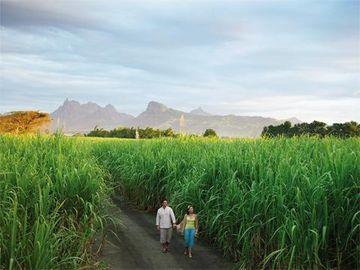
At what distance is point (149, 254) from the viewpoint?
10.4 metres

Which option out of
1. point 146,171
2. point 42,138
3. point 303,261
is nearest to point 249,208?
point 303,261

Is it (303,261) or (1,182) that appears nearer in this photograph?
(303,261)

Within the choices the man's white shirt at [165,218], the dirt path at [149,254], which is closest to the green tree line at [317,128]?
the dirt path at [149,254]

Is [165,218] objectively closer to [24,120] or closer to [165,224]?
[165,224]

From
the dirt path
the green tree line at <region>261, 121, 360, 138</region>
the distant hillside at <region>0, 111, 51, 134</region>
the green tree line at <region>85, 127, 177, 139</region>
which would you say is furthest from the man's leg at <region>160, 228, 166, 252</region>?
the green tree line at <region>85, 127, 177, 139</region>

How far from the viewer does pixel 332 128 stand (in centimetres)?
3381

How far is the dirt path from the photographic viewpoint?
973cm

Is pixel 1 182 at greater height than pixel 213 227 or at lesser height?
greater

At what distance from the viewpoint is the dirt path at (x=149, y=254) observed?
9.73 m

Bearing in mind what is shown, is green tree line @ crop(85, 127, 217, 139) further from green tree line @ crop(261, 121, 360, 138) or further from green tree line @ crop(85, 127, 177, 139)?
green tree line @ crop(261, 121, 360, 138)

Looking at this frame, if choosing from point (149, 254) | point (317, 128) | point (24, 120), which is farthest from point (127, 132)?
point (149, 254)

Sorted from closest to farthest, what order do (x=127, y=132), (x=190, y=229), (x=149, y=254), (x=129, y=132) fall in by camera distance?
(x=190, y=229)
(x=149, y=254)
(x=129, y=132)
(x=127, y=132)

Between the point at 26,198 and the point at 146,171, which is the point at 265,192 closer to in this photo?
the point at 26,198

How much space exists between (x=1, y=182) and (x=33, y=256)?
2468mm
